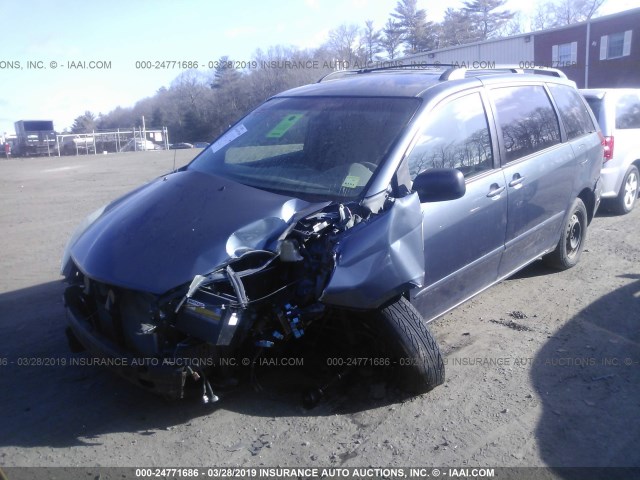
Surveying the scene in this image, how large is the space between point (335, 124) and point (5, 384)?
282cm

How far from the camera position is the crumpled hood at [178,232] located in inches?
124

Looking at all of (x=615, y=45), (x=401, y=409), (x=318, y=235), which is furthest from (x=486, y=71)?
(x=615, y=45)

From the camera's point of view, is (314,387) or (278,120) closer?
(314,387)

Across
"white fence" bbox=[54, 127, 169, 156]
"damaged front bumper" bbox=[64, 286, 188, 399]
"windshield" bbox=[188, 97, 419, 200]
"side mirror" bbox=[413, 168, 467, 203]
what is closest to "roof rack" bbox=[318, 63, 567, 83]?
"windshield" bbox=[188, 97, 419, 200]

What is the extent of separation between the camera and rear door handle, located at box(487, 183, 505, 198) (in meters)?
4.38

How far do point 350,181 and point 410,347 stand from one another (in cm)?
110

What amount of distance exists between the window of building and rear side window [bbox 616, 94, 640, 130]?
886 inches

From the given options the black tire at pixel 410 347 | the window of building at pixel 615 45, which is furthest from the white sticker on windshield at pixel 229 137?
the window of building at pixel 615 45

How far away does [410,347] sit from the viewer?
353cm

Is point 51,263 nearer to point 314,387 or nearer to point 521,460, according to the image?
point 314,387

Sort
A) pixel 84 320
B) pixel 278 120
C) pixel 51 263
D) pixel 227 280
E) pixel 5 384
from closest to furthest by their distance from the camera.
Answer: pixel 227 280
pixel 84 320
pixel 5 384
pixel 278 120
pixel 51 263

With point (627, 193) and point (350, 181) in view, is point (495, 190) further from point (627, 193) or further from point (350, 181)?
point (627, 193)

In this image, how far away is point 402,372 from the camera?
365 centimetres

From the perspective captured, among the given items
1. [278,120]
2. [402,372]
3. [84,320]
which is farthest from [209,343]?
[278,120]
